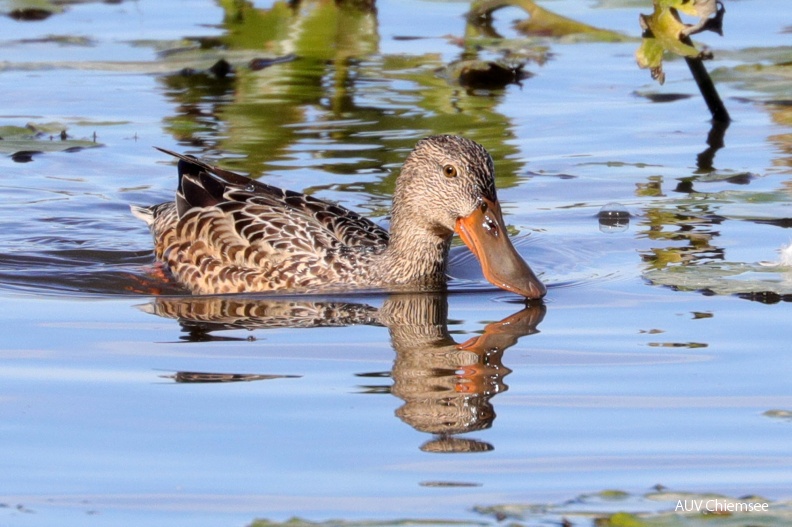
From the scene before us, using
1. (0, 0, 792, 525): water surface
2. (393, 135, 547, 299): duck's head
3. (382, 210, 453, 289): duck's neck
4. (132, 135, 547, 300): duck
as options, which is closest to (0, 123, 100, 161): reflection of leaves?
(0, 0, 792, 525): water surface

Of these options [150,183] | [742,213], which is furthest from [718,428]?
[150,183]

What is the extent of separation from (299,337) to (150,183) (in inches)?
156

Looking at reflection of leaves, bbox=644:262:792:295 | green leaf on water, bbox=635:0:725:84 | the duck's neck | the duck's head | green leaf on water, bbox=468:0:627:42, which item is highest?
green leaf on water, bbox=635:0:725:84

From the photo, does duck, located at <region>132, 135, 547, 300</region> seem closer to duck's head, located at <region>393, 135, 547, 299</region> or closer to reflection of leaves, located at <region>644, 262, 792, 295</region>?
duck's head, located at <region>393, 135, 547, 299</region>

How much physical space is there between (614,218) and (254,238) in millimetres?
2311

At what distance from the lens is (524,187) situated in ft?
33.5

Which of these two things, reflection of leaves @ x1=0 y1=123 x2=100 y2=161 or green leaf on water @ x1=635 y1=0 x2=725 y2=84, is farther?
reflection of leaves @ x1=0 y1=123 x2=100 y2=161

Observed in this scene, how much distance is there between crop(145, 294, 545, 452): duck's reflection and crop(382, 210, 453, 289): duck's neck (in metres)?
0.16

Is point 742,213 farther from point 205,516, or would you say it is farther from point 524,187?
point 205,516

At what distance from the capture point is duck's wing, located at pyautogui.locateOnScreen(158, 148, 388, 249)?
835 cm

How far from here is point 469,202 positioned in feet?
25.6

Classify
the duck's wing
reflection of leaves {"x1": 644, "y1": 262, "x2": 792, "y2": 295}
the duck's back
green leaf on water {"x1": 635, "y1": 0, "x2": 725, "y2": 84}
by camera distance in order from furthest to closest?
green leaf on water {"x1": 635, "y1": 0, "x2": 725, "y2": 84}
the duck's wing
the duck's back
reflection of leaves {"x1": 644, "y1": 262, "x2": 792, "y2": 295}

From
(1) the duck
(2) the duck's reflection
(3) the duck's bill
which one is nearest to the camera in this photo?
(2) the duck's reflection

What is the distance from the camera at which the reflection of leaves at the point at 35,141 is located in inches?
424
